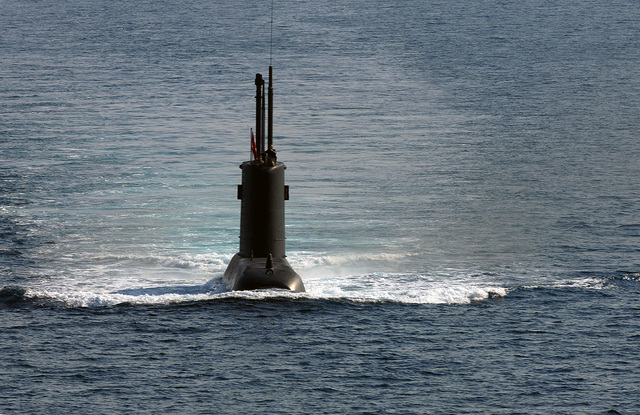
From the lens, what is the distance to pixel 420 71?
101500mm

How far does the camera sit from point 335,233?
45875 mm

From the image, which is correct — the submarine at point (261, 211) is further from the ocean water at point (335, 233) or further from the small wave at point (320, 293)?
the ocean water at point (335, 233)

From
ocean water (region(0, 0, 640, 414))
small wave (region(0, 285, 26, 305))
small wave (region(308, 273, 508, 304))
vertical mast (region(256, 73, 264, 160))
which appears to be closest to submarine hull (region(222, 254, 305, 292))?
ocean water (region(0, 0, 640, 414))

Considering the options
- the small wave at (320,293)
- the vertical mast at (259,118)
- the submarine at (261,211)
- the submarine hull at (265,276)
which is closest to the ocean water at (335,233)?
the small wave at (320,293)

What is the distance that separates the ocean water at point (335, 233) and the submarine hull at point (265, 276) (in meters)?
0.38

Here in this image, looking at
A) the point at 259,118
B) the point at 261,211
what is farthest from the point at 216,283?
the point at 259,118

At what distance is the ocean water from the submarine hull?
0.38m

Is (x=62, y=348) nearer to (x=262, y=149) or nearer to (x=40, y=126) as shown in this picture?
(x=262, y=149)

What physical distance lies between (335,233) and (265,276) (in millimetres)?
13056

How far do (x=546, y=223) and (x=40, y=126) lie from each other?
4132cm

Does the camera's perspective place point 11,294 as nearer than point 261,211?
No

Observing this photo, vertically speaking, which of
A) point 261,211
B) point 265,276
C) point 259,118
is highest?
point 259,118

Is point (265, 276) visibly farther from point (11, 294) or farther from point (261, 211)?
point (11, 294)

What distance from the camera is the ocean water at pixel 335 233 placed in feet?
91.5
